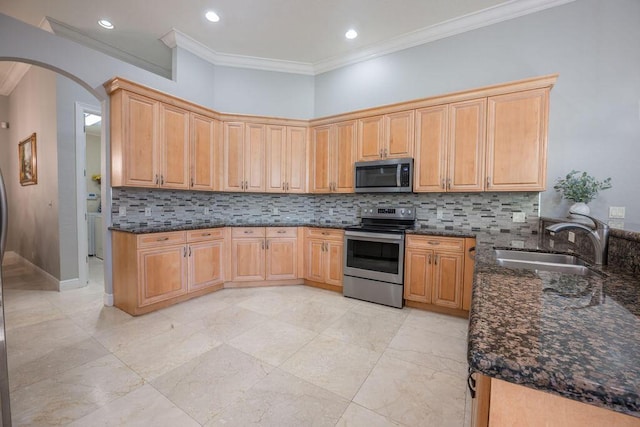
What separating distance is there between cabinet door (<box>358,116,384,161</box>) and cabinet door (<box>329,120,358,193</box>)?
0.09 metres

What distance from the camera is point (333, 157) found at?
3.79m

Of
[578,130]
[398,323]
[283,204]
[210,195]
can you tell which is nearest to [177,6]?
[210,195]

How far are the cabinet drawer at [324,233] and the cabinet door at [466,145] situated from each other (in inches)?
56.3

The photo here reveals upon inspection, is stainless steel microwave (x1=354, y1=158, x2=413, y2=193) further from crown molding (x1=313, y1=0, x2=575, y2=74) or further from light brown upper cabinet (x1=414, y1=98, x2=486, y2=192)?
crown molding (x1=313, y1=0, x2=575, y2=74)

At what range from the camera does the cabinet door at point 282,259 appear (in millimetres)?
3756

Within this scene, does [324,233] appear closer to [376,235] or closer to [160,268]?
[376,235]

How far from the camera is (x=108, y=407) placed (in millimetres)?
1561

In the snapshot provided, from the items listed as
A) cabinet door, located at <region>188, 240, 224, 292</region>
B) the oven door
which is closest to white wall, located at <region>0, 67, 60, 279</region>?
cabinet door, located at <region>188, 240, 224, 292</region>

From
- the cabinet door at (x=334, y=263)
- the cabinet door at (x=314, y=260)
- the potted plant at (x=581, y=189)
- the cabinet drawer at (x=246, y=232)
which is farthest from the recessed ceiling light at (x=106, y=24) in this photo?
the potted plant at (x=581, y=189)

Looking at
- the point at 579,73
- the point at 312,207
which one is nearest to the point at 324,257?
the point at 312,207

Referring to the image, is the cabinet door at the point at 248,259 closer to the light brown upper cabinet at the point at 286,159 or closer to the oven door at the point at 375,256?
the light brown upper cabinet at the point at 286,159

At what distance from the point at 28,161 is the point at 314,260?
16.0 ft

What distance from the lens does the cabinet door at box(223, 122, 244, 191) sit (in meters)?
3.78

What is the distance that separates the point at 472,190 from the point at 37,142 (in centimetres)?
601
